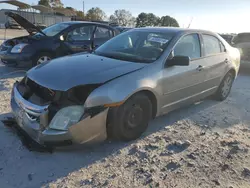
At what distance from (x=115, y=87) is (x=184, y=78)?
145 cm

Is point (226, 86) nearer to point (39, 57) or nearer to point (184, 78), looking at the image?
point (184, 78)

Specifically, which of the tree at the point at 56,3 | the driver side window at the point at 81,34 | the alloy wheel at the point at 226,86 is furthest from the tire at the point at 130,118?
the tree at the point at 56,3

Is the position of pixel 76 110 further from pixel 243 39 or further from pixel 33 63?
pixel 243 39

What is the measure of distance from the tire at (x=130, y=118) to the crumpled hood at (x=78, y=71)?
393 mm

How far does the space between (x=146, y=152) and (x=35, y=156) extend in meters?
1.36

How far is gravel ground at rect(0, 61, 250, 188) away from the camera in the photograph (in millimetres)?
2822

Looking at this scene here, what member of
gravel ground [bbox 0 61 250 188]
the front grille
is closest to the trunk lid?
gravel ground [bbox 0 61 250 188]

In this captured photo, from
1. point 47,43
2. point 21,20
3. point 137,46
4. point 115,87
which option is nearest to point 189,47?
point 137,46

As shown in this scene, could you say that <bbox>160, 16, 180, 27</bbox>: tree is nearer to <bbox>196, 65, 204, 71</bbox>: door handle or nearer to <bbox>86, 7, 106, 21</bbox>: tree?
<bbox>196, 65, 204, 71</bbox>: door handle

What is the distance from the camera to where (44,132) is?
118 inches

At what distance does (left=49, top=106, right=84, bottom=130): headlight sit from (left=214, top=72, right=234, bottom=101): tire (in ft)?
11.5

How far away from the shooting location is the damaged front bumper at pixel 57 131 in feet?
9.75

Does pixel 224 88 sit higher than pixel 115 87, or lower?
lower

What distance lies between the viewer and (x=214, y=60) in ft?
16.3
